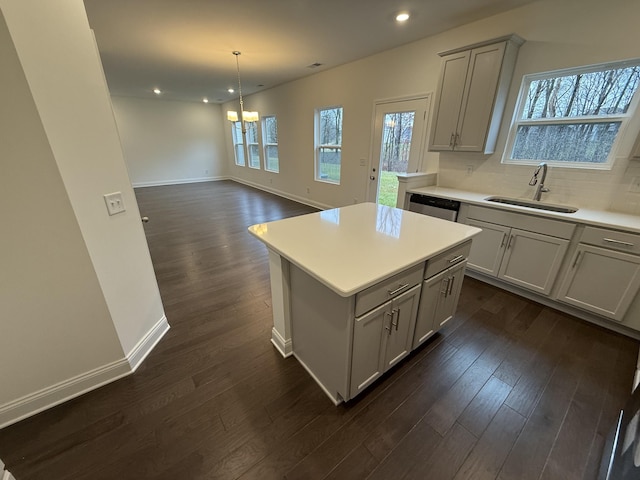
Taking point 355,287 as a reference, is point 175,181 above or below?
below

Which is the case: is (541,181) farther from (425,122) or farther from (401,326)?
(401,326)

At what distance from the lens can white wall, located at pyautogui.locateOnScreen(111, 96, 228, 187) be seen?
303 inches

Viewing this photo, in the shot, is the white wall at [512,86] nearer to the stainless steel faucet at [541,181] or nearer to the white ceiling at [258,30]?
the stainless steel faucet at [541,181]

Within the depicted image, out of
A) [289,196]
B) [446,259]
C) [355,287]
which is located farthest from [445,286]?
[289,196]

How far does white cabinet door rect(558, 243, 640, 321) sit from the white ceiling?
2482mm

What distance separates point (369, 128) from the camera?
422cm

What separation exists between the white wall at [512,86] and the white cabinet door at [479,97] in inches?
12.3

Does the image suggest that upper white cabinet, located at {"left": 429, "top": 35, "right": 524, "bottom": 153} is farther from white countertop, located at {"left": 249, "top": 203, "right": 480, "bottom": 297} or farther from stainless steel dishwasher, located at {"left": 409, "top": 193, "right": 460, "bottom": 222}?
white countertop, located at {"left": 249, "top": 203, "right": 480, "bottom": 297}

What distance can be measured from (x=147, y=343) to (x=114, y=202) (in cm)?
104

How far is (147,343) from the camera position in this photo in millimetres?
1849

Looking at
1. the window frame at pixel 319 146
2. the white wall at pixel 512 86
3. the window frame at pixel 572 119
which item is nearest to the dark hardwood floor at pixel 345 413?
the white wall at pixel 512 86

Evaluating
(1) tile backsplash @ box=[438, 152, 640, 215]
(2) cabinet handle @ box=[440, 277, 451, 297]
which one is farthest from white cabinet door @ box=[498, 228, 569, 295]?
(2) cabinet handle @ box=[440, 277, 451, 297]

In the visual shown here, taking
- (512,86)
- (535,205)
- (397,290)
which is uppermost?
(512,86)

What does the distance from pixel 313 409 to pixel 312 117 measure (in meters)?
5.25
